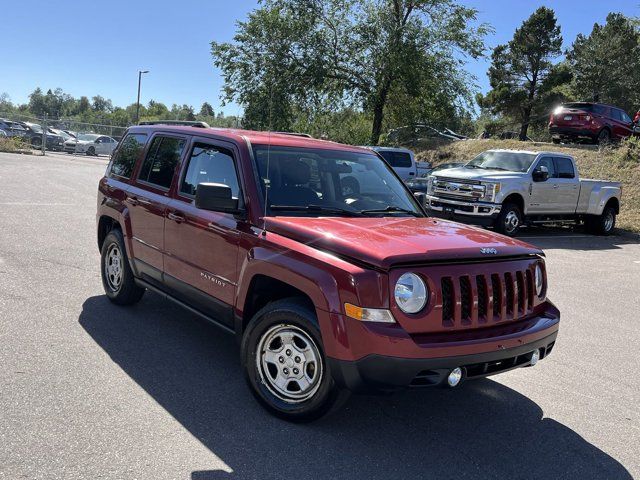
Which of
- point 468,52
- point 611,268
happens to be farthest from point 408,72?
point 611,268

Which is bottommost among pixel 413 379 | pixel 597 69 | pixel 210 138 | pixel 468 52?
pixel 413 379

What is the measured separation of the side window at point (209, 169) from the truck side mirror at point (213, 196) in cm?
33

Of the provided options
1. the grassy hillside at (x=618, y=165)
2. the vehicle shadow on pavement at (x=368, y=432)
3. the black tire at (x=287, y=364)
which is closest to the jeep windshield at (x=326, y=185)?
the black tire at (x=287, y=364)

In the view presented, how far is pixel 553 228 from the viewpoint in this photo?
17.7 meters

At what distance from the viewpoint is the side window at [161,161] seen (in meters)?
5.20

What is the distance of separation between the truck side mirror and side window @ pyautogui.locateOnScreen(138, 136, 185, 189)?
1274 mm

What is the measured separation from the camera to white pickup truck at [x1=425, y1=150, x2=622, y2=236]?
13500 millimetres

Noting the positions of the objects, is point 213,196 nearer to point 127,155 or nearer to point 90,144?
point 127,155

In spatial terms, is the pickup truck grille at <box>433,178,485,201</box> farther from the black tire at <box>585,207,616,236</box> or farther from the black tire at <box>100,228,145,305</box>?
the black tire at <box>100,228,145,305</box>

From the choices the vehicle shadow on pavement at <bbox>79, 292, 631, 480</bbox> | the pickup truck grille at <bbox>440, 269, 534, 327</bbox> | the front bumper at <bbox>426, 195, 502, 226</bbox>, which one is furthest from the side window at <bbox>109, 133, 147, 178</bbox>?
the front bumper at <bbox>426, 195, 502, 226</bbox>

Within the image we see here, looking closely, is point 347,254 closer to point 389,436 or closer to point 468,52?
point 389,436

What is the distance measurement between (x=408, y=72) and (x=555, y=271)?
19.1 meters

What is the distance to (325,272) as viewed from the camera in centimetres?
345

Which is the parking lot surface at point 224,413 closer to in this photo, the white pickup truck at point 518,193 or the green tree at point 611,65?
the white pickup truck at point 518,193
